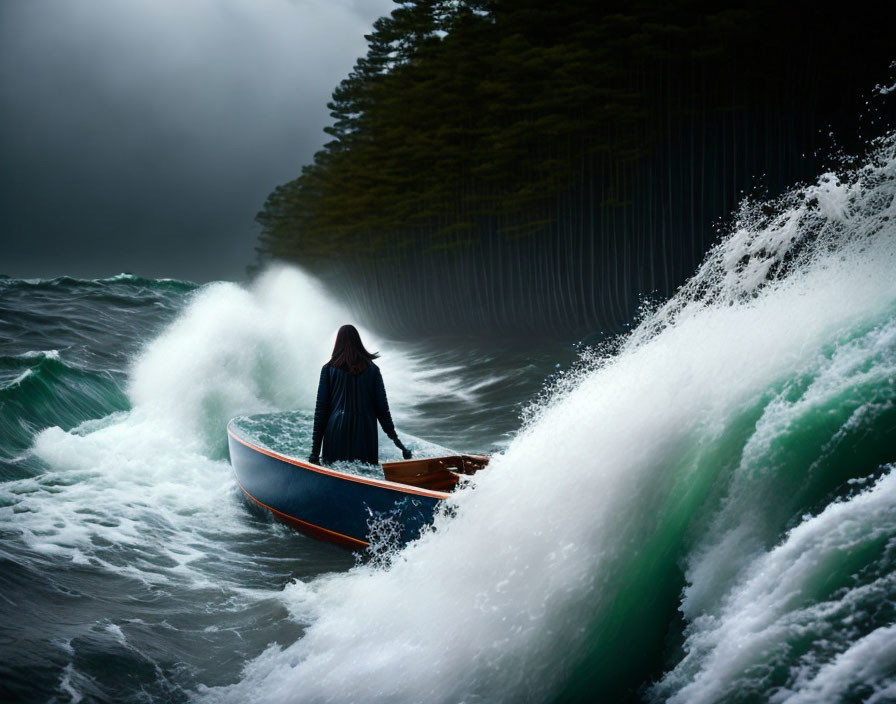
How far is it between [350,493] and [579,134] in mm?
15670

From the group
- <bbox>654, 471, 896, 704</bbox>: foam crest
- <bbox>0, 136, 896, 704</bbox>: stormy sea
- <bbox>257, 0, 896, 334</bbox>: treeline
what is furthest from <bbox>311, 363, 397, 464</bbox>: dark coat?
<bbox>257, 0, 896, 334</bbox>: treeline

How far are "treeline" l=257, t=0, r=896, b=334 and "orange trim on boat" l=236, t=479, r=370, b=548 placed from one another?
480 inches

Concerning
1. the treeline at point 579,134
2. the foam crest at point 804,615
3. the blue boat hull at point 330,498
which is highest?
the treeline at point 579,134

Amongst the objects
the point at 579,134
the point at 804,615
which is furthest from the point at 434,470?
the point at 579,134

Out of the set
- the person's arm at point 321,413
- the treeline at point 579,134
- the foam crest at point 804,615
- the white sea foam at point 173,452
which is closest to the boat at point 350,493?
the person's arm at point 321,413

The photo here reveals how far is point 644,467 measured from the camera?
10.4 ft

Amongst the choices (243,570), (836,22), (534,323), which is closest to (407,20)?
(534,323)

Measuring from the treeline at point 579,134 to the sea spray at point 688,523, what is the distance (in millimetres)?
13182

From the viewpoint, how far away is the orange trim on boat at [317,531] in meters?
5.20

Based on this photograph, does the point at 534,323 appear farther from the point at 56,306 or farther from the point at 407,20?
the point at 56,306

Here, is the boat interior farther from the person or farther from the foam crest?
the foam crest

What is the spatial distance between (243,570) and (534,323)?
14.9 meters

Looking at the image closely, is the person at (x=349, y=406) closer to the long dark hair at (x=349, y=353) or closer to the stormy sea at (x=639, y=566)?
the long dark hair at (x=349, y=353)

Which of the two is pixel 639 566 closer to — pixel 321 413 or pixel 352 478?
pixel 352 478
